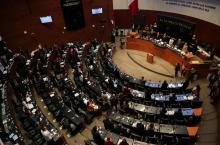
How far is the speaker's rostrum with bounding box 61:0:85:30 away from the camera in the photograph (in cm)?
2314

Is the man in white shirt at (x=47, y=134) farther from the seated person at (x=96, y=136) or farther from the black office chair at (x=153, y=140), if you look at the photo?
the black office chair at (x=153, y=140)

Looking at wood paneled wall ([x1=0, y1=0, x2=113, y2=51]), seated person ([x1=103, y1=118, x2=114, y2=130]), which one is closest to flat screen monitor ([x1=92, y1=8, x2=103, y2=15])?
wood paneled wall ([x1=0, y1=0, x2=113, y2=51])

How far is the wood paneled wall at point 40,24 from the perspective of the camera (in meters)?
21.3

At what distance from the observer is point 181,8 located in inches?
890

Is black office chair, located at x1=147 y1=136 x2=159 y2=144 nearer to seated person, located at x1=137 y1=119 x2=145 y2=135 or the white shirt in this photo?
seated person, located at x1=137 y1=119 x2=145 y2=135

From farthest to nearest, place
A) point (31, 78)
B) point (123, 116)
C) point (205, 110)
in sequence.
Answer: point (31, 78), point (205, 110), point (123, 116)

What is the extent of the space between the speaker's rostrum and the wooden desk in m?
5.86

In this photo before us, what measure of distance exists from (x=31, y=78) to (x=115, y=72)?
22.7ft

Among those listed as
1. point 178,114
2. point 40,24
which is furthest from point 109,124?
point 40,24

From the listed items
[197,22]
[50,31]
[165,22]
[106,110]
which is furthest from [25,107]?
[197,22]

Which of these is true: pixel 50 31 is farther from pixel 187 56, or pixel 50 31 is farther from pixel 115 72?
pixel 187 56

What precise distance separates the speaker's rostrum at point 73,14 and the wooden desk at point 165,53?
5860 millimetres

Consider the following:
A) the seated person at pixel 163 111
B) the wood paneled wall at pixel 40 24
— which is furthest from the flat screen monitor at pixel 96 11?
the seated person at pixel 163 111

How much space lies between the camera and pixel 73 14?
23.8 m
